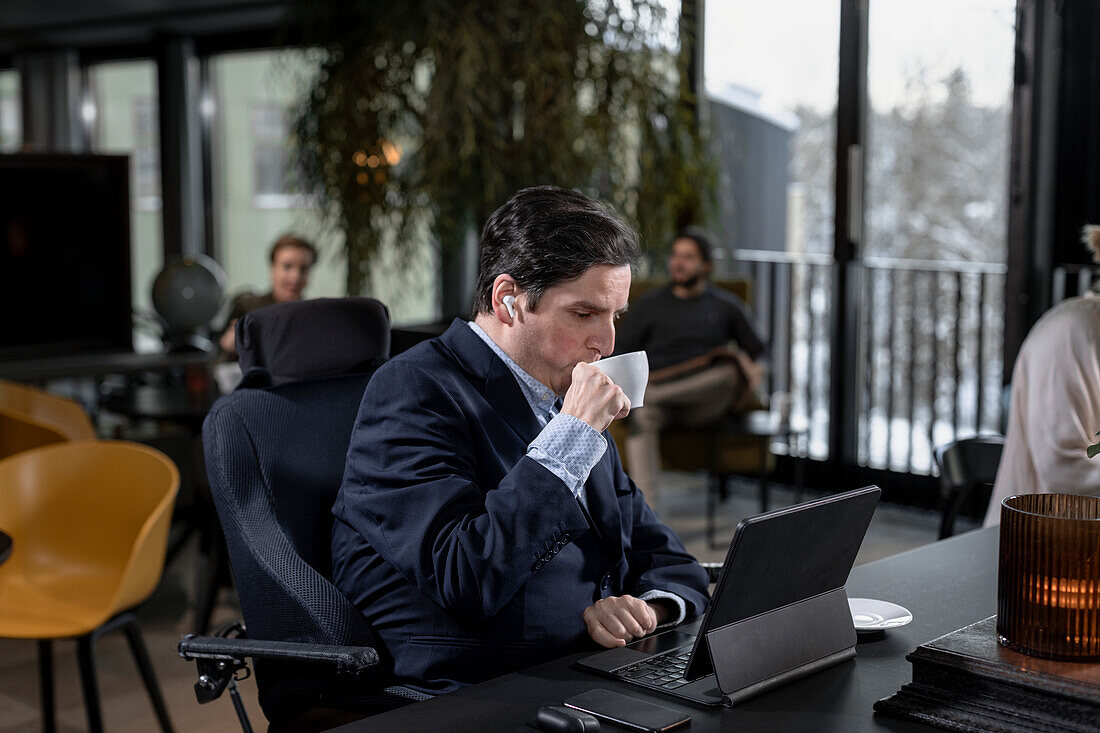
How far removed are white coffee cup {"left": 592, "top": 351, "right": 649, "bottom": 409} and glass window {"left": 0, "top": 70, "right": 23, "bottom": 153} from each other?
7.63 metres

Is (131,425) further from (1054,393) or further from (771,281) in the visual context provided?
(1054,393)

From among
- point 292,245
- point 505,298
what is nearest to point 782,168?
point 292,245

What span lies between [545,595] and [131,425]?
14.3 ft

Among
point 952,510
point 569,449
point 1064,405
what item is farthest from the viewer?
point 952,510

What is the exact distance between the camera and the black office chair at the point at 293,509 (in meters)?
1.56

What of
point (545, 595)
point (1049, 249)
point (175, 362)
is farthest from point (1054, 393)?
point (175, 362)

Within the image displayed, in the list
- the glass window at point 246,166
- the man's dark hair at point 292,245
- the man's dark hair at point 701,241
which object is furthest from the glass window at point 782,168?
the glass window at point 246,166

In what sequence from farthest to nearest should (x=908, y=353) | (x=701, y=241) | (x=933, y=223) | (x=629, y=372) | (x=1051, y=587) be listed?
(x=908, y=353) < (x=933, y=223) < (x=701, y=241) < (x=629, y=372) < (x=1051, y=587)

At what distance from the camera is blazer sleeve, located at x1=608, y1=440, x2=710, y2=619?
1.65m

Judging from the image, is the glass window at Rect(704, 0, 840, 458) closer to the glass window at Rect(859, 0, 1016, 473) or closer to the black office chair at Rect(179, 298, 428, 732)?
the glass window at Rect(859, 0, 1016, 473)

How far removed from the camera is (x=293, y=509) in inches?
68.2

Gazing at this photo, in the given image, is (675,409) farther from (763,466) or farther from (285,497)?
(285,497)

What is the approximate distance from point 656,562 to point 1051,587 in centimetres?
63

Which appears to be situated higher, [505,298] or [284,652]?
[505,298]
